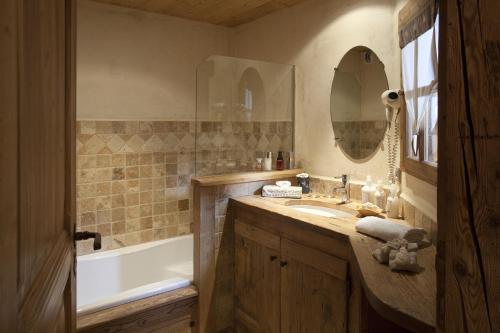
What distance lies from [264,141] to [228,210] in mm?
705

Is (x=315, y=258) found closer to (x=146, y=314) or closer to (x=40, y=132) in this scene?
(x=146, y=314)

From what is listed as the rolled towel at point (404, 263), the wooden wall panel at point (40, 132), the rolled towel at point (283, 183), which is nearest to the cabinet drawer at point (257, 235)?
the rolled towel at point (283, 183)

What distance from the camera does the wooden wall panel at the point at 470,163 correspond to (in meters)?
0.53

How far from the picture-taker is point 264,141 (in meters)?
2.90

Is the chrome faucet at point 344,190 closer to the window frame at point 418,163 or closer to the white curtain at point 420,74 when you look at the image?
the window frame at point 418,163

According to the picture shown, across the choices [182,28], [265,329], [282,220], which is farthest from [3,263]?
[182,28]

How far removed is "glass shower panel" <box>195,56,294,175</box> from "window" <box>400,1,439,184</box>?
1.17 meters

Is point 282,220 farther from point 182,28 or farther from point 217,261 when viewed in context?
point 182,28

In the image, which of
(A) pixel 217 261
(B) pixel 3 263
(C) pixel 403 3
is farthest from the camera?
(A) pixel 217 261

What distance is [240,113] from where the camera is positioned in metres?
2.83

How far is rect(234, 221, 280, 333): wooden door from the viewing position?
2121mm

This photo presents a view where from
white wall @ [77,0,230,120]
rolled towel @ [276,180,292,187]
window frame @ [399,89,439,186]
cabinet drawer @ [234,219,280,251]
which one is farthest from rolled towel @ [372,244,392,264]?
white wall @ [77,0,230,120]

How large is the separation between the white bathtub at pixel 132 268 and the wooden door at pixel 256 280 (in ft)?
1.18

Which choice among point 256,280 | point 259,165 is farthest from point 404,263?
point 259,165
